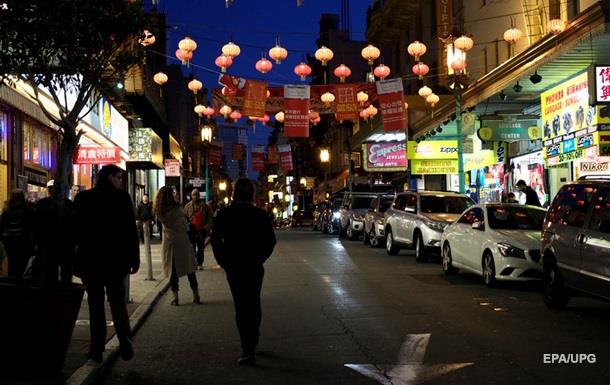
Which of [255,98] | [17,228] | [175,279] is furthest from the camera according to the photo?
[255,98]

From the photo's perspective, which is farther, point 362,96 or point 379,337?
point 362,96

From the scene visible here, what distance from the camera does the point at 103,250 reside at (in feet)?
22.6

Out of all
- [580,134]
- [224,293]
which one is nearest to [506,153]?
[580,134]

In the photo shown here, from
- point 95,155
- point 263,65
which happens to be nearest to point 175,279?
point 95,155

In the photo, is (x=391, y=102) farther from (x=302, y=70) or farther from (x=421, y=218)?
(x=421, y=218)

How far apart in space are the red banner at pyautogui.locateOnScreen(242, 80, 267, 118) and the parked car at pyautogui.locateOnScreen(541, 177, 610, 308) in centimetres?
1708

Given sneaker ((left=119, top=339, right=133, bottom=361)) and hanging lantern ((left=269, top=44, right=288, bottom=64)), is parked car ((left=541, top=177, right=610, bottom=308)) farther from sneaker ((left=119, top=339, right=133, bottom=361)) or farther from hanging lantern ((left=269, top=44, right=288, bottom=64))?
hanging lantern ((left=269, top=44, right=288, bottom=64))

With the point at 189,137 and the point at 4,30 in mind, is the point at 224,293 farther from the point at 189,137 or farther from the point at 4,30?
the point at 189,137

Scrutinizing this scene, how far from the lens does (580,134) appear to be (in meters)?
16.7

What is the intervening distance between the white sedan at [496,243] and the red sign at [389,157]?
1955 cm

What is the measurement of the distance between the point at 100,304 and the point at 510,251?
775cm

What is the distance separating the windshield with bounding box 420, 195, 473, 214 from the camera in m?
19.7

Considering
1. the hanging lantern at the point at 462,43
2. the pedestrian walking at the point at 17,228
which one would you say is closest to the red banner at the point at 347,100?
the hanging lantern at the point at 462,43

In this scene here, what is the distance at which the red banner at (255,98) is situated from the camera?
26578 millimetres
